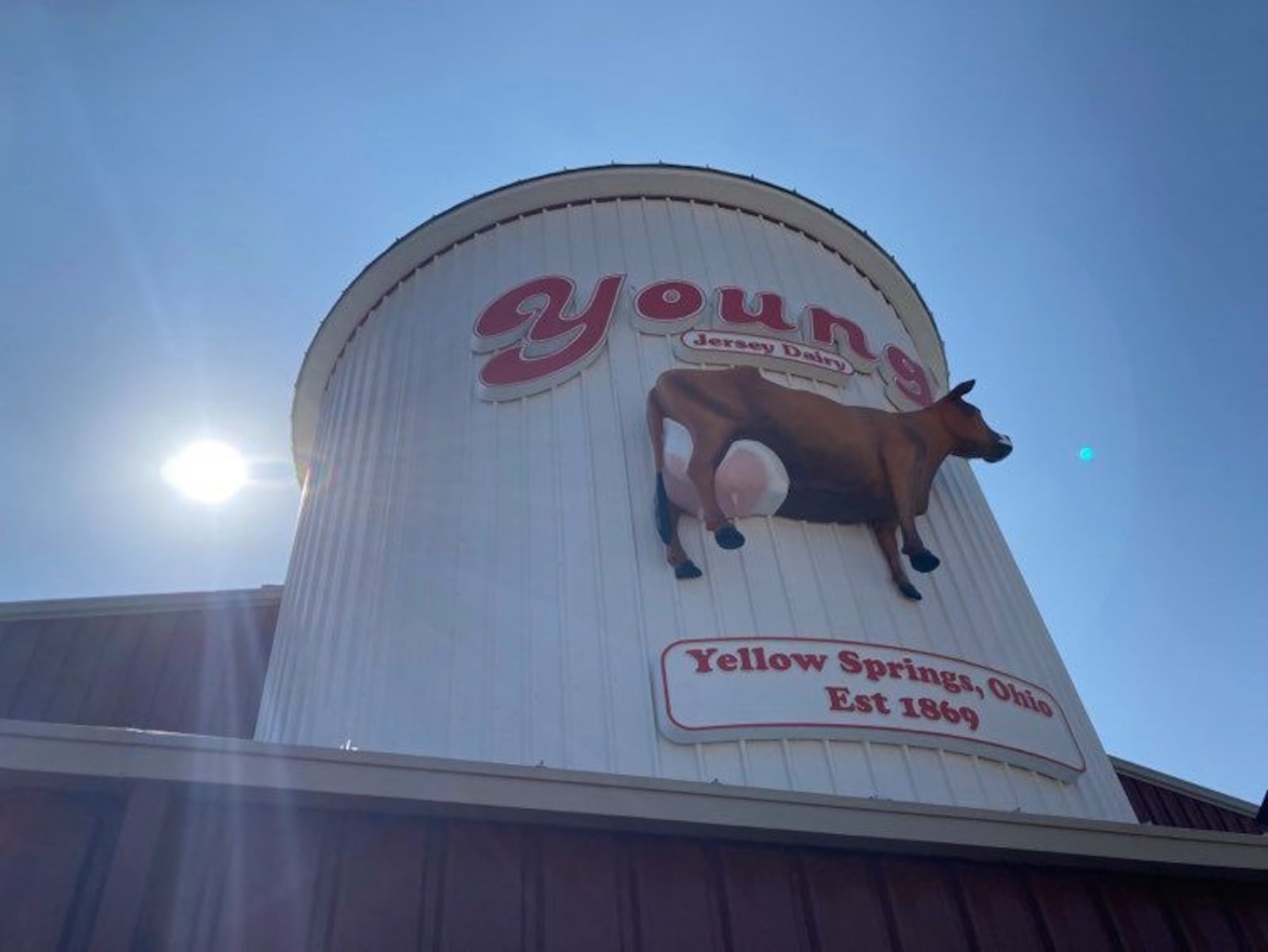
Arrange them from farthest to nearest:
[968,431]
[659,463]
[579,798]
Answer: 1. [968,431]
2. [659,463]
3. [579,798]

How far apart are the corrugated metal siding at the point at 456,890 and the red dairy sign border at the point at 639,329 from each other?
404 cm

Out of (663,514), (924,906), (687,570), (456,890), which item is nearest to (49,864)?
(456,890)

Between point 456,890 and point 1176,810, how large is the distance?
9.13m

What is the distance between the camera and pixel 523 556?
6.04 metres

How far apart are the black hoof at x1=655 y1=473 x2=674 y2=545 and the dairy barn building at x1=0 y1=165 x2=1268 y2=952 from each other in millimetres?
21

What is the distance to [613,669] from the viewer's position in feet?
17.6

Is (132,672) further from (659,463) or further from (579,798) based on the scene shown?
(579,798)

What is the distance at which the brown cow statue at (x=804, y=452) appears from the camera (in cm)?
594

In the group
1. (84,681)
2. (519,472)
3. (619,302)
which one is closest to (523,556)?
(519,472)

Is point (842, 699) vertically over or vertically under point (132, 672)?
under

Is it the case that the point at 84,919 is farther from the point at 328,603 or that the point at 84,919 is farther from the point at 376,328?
the point at 376,328

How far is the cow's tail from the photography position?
5902mm

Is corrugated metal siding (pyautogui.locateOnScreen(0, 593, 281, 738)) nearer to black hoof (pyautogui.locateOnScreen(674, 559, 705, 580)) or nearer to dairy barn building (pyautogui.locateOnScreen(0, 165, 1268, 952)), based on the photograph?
dairy barn building (pyautogui.locateOnScreen(0, 165, 1268, 952))

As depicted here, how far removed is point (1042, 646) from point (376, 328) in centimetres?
590
